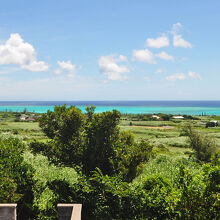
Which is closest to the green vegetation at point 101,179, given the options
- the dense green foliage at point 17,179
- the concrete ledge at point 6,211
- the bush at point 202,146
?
the dense green foliage at point 17,179

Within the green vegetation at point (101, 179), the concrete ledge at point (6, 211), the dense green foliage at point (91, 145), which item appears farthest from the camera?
the dense green foliage at point (91, 145)

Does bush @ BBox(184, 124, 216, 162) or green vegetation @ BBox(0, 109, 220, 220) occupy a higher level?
green vegetation @ BBox(0, 109, 220, 220)

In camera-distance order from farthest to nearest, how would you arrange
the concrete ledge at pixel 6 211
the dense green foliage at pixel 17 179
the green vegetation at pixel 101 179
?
1. the dense green foliage at pixel 17 179
2. the green vegetation at pixel 101 179
3. the concrete ledge at pixel 6 211

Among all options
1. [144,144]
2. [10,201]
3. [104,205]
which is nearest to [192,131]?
[144,144]

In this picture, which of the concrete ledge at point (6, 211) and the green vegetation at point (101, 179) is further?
the green vegetation at point (101, 179)

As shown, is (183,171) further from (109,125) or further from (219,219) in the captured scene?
(109,125)

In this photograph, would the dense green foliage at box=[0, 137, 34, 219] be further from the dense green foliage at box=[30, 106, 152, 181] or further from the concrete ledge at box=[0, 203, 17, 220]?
the concrete ledge at box=[0, 203, 17, 220]

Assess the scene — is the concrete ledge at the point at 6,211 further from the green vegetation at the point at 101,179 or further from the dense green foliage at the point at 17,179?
the dense green foliage at the point at 17,179

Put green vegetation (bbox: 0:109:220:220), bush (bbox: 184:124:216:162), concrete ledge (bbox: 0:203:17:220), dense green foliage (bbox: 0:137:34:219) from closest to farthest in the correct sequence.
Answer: concrete ledge (bbox: 0:203:17:220)
green vegetation (bbox: 0:109:220:220)
dense green foliage (bbox: 0:137:34:219)
bush (bbox: 184:124:216:162)

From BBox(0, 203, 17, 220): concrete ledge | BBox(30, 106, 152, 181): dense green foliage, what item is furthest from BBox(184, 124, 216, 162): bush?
BBox(0, 203, 17, 220): concrete ledge

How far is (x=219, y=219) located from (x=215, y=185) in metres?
1.12

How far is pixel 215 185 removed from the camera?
8.02 meters

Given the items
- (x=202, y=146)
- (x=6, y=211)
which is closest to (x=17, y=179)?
(x=6, y=211)

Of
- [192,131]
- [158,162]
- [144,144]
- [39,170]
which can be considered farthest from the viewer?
[192,131]
